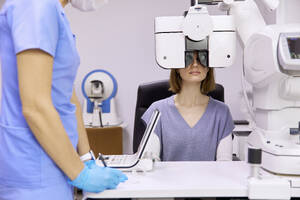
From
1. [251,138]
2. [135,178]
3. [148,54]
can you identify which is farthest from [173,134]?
[148,54]

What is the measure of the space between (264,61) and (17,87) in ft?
2.45

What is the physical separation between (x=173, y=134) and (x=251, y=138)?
0.42m

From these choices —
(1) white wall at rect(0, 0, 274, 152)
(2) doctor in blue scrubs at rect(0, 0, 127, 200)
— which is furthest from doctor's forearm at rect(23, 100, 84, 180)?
(1) white wall at rect(0, 0, 274, 152)

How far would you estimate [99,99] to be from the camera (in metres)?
2.88

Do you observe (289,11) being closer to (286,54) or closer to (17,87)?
(286,54)

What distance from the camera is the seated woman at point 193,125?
1.57m

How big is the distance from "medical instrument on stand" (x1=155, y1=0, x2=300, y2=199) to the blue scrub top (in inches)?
13.8

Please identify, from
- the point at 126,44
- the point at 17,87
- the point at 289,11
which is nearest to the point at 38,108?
the point at 17,87

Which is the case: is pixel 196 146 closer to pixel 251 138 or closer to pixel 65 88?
pixel 251 138

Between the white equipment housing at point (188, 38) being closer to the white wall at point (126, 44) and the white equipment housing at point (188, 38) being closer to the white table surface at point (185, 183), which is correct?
the white table surface at point (185, 183)

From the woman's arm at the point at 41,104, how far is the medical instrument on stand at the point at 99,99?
1.91m

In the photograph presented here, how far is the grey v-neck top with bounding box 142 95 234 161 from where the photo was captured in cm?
157

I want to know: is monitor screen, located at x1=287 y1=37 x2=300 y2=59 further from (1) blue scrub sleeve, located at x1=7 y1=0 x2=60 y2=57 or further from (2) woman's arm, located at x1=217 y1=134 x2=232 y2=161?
(1) blue scrub sleeve, located at x1=7 y1=0 x2=60 y2=57

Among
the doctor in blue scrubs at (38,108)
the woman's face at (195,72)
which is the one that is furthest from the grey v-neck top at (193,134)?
the doctor in blue scrubs at (38,108)
